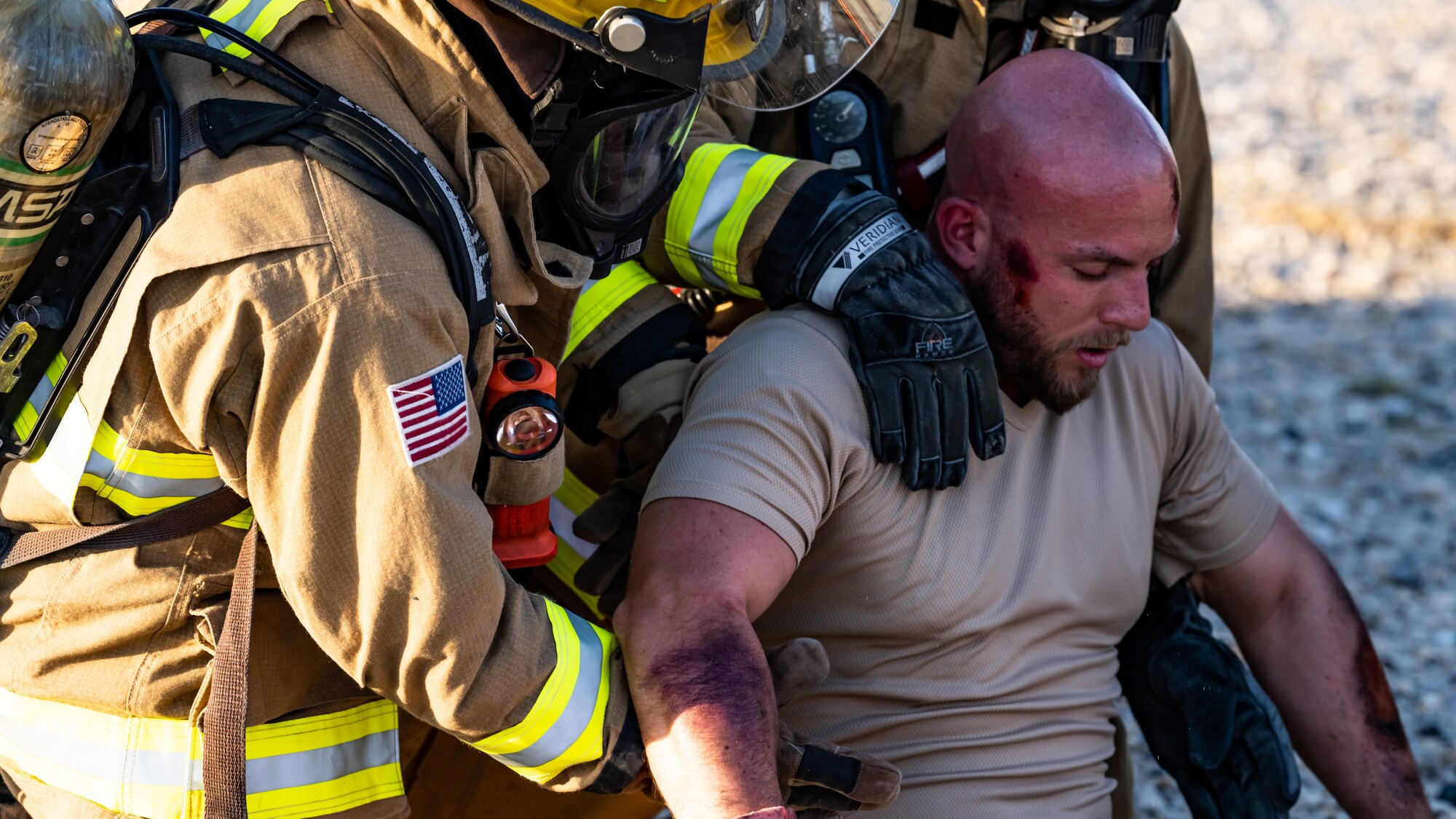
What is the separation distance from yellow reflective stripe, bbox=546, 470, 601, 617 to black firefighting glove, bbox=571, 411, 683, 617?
23 cm

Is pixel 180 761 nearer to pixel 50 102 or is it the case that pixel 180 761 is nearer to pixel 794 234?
pixel 50 102

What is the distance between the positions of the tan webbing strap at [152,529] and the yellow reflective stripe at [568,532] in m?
1.05

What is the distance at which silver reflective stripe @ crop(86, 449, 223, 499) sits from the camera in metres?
2.05

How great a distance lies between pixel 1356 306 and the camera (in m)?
8.15

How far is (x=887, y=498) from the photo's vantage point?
2758mm

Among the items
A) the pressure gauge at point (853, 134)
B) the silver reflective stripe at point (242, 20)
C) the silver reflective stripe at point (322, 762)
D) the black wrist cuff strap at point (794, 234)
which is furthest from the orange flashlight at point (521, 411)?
the pressure gauge at point (853, 134)

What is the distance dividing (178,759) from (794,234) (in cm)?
144

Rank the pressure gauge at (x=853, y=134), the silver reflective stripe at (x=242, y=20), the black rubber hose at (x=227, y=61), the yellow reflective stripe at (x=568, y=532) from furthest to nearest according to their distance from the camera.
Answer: the pressure gauge at (x=853, y=134)
the yellow reflective stripe at (x=568, y=532)
the silver reflective stripe at (x=242, y=20)
the black rubber hose at (x=227, y=61)

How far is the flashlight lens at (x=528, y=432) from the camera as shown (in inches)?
88.3

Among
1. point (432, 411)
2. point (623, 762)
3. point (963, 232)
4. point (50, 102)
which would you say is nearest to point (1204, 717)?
point (963, 232)

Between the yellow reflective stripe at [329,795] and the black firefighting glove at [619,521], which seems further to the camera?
the black firefighting glove at [619,521]

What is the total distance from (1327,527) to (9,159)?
17.7 feet

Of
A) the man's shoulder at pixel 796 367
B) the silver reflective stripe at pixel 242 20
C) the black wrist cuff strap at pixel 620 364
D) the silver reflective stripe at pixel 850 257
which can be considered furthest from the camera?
the black wrist cuff strap at pixel 620 364

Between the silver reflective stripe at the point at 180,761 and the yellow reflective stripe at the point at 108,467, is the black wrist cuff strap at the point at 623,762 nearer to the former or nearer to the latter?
the silver reflective stripe at the point at 180,761
